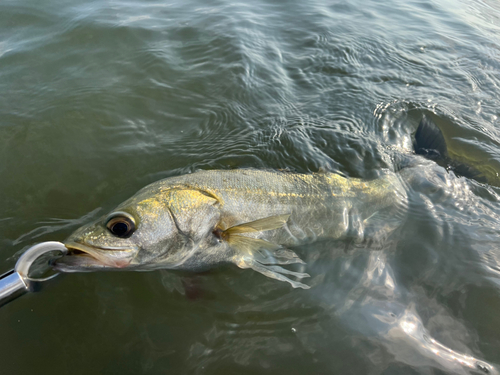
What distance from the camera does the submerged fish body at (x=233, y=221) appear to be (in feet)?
7.66

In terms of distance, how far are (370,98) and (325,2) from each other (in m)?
5.37

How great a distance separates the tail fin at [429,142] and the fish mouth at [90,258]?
3.93 meters

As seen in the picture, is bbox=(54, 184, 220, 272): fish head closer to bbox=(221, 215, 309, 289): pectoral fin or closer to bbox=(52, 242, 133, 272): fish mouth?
bbox=(52, 242, 133, 272): fish mouth

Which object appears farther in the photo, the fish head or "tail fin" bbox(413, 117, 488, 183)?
"tail fin" bbox(413, 117, 488, 183)

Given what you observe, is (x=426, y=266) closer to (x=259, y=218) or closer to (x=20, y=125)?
(x=259, y=218)

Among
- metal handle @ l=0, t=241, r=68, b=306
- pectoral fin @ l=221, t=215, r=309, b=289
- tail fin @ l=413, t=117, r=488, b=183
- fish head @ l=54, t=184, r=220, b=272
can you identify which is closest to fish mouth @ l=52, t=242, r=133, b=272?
fish head @ l=54, t=184, r=220, b=272

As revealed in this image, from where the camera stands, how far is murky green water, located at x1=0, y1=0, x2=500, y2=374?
2473mm

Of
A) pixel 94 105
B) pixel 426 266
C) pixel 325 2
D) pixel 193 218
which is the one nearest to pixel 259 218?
pixel 193 218

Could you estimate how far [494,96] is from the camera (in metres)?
5.58

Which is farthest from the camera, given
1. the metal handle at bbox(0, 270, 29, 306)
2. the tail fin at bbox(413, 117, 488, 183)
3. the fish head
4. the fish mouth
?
the tail fin at bbox(413, 117, 488, 183)

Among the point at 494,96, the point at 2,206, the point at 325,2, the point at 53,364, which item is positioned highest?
the point at 325,2

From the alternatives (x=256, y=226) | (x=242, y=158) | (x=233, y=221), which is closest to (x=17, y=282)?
(x=233, y=221)

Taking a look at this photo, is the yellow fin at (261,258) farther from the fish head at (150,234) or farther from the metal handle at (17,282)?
the metal handle at (17,282)

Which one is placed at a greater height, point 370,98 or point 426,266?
point 370,98
